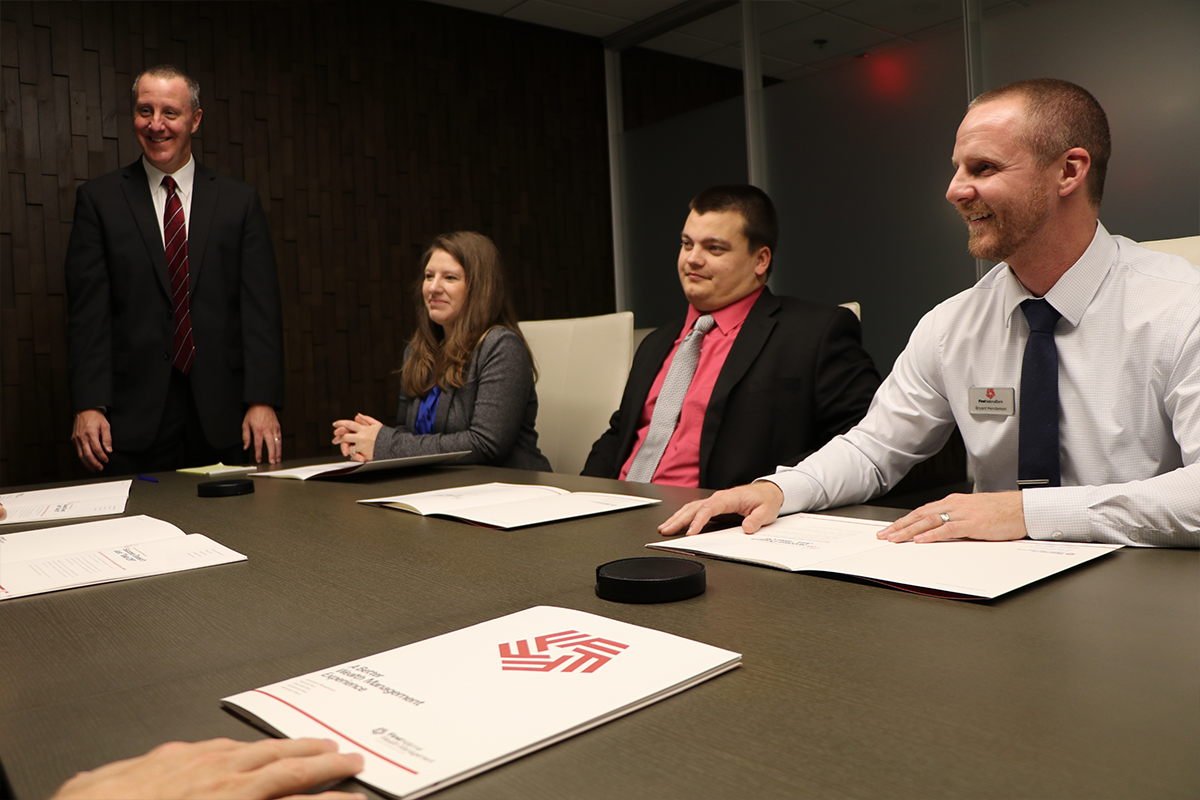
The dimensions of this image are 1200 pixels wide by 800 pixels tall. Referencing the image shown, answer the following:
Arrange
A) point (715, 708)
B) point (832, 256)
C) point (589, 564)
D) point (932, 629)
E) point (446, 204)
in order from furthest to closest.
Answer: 1. point (446, 204)
2. point (832, 256)
3. point (589, 564)
4. point (932, 629)
5. point (715, 708)

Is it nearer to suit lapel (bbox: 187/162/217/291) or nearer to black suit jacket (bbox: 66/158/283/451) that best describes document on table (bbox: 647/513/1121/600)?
black suit jacket (bbox: 66/158/283/451)

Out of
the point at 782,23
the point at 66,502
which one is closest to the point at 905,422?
the point at 66,502

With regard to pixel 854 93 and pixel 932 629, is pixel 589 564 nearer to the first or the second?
pixel 932 629

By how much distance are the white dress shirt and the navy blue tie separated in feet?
0.15

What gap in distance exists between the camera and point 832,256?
14.2 ft

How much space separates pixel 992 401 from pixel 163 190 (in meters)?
2.62

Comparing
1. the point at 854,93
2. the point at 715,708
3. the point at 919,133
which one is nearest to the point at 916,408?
the point at 715,708

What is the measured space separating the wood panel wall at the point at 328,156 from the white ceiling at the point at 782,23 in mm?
223

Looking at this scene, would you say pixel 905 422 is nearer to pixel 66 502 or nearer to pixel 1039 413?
pixel 1039 413

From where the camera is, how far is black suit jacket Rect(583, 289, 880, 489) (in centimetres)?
204

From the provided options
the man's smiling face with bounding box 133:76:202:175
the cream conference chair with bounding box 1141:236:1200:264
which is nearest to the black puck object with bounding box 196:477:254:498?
the man's smiling face with bounding box 133:76:202:175

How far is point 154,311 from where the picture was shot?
106 inches

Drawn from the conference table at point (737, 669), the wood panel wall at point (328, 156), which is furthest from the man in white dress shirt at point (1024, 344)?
the wood panel wall at point (328, 156)

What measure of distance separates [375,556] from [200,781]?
62 cm
